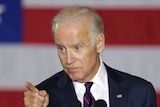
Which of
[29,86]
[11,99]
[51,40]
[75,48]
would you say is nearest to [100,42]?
[75,48]

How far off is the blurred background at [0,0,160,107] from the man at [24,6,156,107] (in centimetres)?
80

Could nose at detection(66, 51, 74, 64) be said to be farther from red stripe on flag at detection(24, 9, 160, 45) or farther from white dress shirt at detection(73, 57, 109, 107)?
red stripe on flag at detection(24, 9, 160, 45)

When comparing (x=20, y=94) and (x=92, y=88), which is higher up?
(x=92, y=88)

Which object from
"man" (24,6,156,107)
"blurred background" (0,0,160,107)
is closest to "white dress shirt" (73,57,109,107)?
"man" (24,6,156,107)

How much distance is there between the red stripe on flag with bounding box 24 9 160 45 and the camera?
7.03 ft

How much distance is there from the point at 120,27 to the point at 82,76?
39.2 inches

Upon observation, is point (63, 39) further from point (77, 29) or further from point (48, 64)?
point (48, 64)

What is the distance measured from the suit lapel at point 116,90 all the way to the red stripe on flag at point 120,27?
2.68 feet

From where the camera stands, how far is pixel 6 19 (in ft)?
6.97

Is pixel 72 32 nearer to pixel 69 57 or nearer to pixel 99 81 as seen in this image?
pixel 69 57

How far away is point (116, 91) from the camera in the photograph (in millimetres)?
1301

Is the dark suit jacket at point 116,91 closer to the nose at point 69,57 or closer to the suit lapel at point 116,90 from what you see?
the suit lapel at point 116,90

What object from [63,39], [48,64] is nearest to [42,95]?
[63,39]

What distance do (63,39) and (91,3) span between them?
3.21 ft
